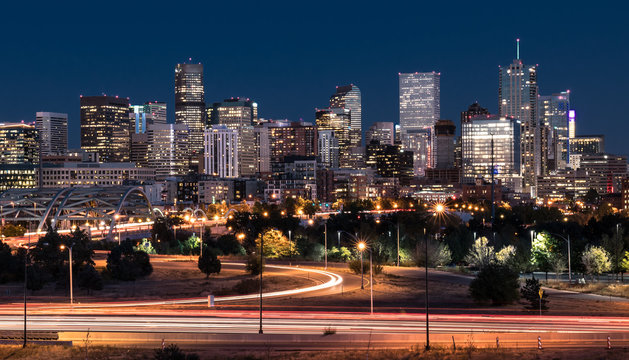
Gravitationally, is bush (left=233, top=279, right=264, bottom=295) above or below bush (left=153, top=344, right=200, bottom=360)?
below

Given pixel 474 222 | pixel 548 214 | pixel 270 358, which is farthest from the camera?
pixel 548 214

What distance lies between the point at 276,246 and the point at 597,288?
39.8 meters

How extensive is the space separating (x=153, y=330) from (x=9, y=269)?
113ft

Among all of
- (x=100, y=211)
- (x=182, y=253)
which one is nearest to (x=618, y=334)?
(x=182, y=253)

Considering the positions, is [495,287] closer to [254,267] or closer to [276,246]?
[254,267]

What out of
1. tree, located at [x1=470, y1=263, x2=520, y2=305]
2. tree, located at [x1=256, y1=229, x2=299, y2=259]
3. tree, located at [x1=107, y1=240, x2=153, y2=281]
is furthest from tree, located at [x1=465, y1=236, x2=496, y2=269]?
tree, located at [x1=107, y1=240, x2=153, y2=281]

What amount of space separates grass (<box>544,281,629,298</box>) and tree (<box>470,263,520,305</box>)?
41.1 ft

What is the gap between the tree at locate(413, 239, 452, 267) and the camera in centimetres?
8488

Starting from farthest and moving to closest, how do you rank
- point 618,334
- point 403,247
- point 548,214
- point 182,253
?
point 548,214
point 182,253
point 403,247
point 618,334

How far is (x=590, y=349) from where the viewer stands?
37.7 metres

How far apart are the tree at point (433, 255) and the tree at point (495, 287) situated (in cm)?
2750

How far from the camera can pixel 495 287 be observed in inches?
2185

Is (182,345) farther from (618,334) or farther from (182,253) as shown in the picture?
(182,253)

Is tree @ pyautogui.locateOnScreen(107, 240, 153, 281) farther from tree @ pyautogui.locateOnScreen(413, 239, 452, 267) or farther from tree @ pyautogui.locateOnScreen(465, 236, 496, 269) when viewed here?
tree @ pyautogui.locateOnScreen(465, 236, 496, 269)
